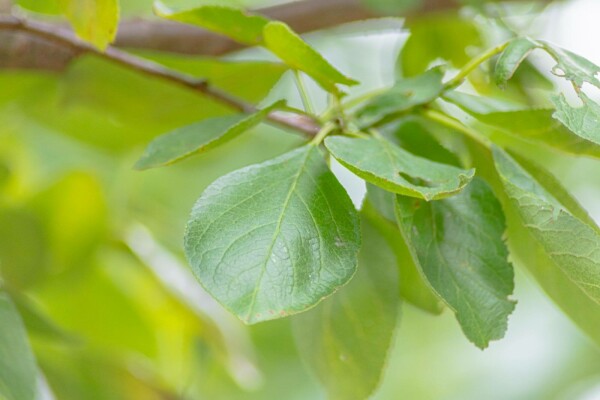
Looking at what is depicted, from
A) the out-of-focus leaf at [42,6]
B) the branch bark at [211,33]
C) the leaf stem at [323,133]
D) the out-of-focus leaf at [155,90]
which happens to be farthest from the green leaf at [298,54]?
the out-of-focus leaf at [42,6]

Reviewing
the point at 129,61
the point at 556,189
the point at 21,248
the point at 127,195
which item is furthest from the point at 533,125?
the point at 127,195

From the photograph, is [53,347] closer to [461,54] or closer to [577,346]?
[461,54]

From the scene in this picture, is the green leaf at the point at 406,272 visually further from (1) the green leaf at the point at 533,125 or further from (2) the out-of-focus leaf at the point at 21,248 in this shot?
(2) the out-of-focus leaf at the point at 21,248

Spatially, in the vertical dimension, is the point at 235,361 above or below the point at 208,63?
below


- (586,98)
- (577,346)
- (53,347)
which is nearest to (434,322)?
(577,346)

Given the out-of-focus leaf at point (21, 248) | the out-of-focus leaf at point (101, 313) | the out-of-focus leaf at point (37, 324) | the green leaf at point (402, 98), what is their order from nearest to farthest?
the green leaf at point (402, 98) → the out-of-focus leaf at point (37, 324) → the out-of-focus leaf at point (21, 248) → the out-of-focus leaf at point (101, 313)
